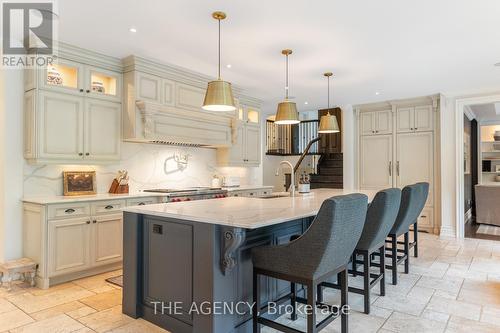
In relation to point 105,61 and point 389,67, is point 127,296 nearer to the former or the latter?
point 105,61

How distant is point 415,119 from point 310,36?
3.91m

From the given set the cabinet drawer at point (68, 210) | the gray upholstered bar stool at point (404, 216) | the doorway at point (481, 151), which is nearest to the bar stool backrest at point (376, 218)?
the gray upholstered bar stool at point (404, 216)

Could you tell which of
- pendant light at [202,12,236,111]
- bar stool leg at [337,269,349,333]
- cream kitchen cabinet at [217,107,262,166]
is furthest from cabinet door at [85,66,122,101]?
bar stool leg at [337,269,349,333]

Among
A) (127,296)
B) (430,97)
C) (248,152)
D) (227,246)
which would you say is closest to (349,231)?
(227,246)

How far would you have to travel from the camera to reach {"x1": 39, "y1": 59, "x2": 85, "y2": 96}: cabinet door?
3.62 metres

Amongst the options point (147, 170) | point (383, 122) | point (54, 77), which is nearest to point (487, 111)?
point (383, 122)

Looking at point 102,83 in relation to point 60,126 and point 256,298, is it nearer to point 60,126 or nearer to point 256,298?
point 60,126

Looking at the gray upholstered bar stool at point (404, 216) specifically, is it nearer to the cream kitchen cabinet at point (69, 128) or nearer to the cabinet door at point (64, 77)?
the cream kitchen cabinet at point (69, 128)

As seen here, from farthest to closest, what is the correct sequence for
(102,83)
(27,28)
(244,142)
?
(244,142)
(102,83)
(27,28)

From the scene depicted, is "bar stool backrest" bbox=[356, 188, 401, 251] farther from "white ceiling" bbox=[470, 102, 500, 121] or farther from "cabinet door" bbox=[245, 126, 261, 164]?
"white ceiling" bbox=[470, 102, 500, 121]

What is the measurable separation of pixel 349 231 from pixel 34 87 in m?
3.44

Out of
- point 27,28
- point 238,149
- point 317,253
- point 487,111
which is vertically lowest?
point 317,253

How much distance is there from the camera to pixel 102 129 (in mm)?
4125

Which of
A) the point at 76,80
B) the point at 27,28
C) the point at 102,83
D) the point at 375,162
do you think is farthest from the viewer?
the point at 375,162
